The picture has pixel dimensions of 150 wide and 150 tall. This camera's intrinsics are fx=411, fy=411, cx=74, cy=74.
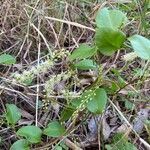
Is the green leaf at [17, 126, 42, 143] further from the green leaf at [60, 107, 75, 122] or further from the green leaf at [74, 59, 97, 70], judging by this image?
the green leaf at [74, 59, 97, 70]

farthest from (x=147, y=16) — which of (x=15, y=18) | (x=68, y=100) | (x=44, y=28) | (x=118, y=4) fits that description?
(x=68, y=100)

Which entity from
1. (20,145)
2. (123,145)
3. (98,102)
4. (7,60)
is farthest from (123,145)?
(7,60)

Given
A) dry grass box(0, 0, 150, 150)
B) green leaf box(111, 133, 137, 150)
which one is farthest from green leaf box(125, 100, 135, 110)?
green leaf box(111, 133, 137, 150)

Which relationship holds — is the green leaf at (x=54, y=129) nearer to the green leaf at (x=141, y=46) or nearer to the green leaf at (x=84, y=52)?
the green leaf at (x=84, y=52)

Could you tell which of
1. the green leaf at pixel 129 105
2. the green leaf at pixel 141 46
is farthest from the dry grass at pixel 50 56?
the green leaf at pixel 141 46

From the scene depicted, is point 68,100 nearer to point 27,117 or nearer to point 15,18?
point 27,117

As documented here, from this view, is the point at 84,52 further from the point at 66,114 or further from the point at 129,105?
the point at 129,105
